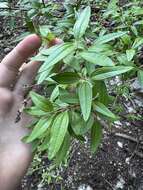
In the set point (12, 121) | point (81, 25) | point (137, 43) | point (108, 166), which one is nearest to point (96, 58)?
point (81, 25)

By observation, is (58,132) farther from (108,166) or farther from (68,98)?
(108,166)

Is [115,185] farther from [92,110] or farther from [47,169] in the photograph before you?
[92,110]

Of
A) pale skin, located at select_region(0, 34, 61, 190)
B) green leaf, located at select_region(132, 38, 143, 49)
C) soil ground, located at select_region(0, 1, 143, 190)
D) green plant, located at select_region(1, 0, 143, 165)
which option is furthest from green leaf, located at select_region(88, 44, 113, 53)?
soil ground, located at select_region(0, 1, 143, 190)

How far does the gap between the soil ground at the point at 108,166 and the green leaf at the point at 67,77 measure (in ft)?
3.15

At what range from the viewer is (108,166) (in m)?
1.93

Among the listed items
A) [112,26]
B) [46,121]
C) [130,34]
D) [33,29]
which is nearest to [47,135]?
[46,121]

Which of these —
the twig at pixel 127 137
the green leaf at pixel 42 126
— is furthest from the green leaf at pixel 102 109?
the twig at pixel 127 137

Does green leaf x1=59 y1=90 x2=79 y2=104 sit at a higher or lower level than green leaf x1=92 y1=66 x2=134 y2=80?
lower

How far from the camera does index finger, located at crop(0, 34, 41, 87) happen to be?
1.24 metres

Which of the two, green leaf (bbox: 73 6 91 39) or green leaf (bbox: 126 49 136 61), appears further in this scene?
green leaf (bbox: 126 49 136 61)

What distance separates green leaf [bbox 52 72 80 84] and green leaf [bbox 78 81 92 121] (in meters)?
0.04

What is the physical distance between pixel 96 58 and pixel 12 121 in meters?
0.53

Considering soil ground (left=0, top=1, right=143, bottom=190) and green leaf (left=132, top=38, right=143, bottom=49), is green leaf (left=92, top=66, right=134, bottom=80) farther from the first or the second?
soil ground (left=0, top=1, right=143, bottom=190)

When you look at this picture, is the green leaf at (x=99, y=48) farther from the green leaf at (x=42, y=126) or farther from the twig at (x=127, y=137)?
the twig at (x=127, y=137)
